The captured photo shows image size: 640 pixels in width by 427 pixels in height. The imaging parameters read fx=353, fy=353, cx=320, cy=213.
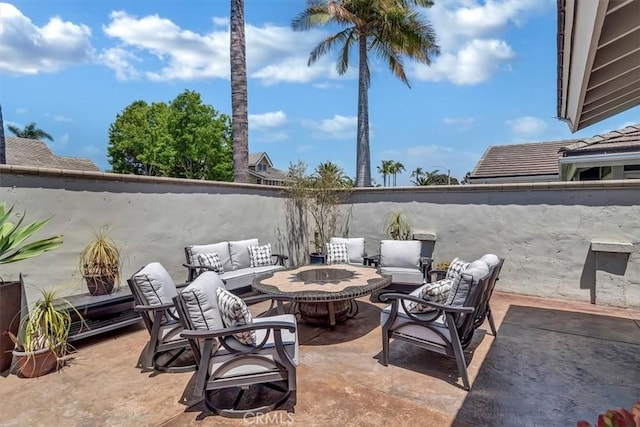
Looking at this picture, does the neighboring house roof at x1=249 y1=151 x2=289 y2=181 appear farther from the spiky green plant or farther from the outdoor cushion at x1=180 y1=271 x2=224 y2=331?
the outdoor cushion at x1=180 y1=271 x2=224 y2=331

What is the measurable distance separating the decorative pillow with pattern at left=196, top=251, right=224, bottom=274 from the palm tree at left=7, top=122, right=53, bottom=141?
36.0 m

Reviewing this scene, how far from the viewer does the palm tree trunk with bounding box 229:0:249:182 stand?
7793mm

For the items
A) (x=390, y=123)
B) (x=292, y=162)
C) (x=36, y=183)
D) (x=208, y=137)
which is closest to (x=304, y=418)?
(x=36, y=183)

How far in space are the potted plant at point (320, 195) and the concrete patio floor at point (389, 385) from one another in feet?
12.1

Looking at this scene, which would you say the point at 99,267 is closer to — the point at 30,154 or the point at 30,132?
the point at 30,154

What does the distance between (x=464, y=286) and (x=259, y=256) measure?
3.84m

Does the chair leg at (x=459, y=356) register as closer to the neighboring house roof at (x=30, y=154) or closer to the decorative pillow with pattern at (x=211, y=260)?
the decorative pillow with pattern at (x=211, y=260)

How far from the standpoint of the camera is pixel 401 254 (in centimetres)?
602

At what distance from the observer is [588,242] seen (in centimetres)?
559

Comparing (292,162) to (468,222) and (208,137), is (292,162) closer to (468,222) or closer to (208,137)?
(468,222)

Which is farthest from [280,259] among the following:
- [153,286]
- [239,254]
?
[153,286]

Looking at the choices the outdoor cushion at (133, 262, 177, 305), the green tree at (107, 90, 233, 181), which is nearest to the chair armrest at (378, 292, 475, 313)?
the outdoor cushion at (133, 262, 177, 305)

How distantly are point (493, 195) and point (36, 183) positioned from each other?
22.3 ft

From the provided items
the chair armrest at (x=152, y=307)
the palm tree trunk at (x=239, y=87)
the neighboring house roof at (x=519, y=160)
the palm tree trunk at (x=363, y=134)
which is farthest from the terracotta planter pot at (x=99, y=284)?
the neighboring house roof at (x=519, y=160)
